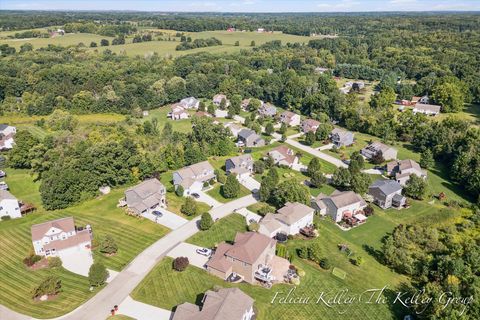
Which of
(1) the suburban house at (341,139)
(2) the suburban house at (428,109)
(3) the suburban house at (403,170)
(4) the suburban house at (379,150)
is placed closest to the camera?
(3) the suburban house at (403,170)

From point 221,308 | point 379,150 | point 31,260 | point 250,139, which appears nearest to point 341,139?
point 379,150

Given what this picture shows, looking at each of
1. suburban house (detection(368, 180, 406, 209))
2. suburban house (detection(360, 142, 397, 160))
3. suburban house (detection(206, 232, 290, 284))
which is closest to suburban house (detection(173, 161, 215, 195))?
suburban house (detection(206, 232, 290, 284))

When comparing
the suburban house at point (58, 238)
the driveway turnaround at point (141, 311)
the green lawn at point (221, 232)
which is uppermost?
the suburban house at point (58, 238)

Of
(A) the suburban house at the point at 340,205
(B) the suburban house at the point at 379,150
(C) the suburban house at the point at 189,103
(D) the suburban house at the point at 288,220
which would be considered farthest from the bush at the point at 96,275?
(C) the suburban house at the point at 189,103

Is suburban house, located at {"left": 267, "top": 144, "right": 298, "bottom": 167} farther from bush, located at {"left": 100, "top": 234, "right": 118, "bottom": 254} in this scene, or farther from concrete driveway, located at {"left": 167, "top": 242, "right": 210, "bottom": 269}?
bush, located at {"left": 100, "top": 234, "right": 118, "bottom": 254}

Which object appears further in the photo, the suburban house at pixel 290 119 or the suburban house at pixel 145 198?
the suburban house at pixel 290 119

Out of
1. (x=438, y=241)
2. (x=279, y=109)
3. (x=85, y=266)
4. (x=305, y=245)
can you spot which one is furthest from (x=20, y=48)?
(x=438, y=241)

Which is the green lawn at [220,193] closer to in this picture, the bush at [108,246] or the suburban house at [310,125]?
the bush at [108,246]

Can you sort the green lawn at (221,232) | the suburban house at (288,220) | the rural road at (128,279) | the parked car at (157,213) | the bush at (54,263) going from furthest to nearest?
the parked car at (157,213), the suburban house at (288,220), the green lawn at (221,232), the bush at (54,263), the rural road at (128,279)
